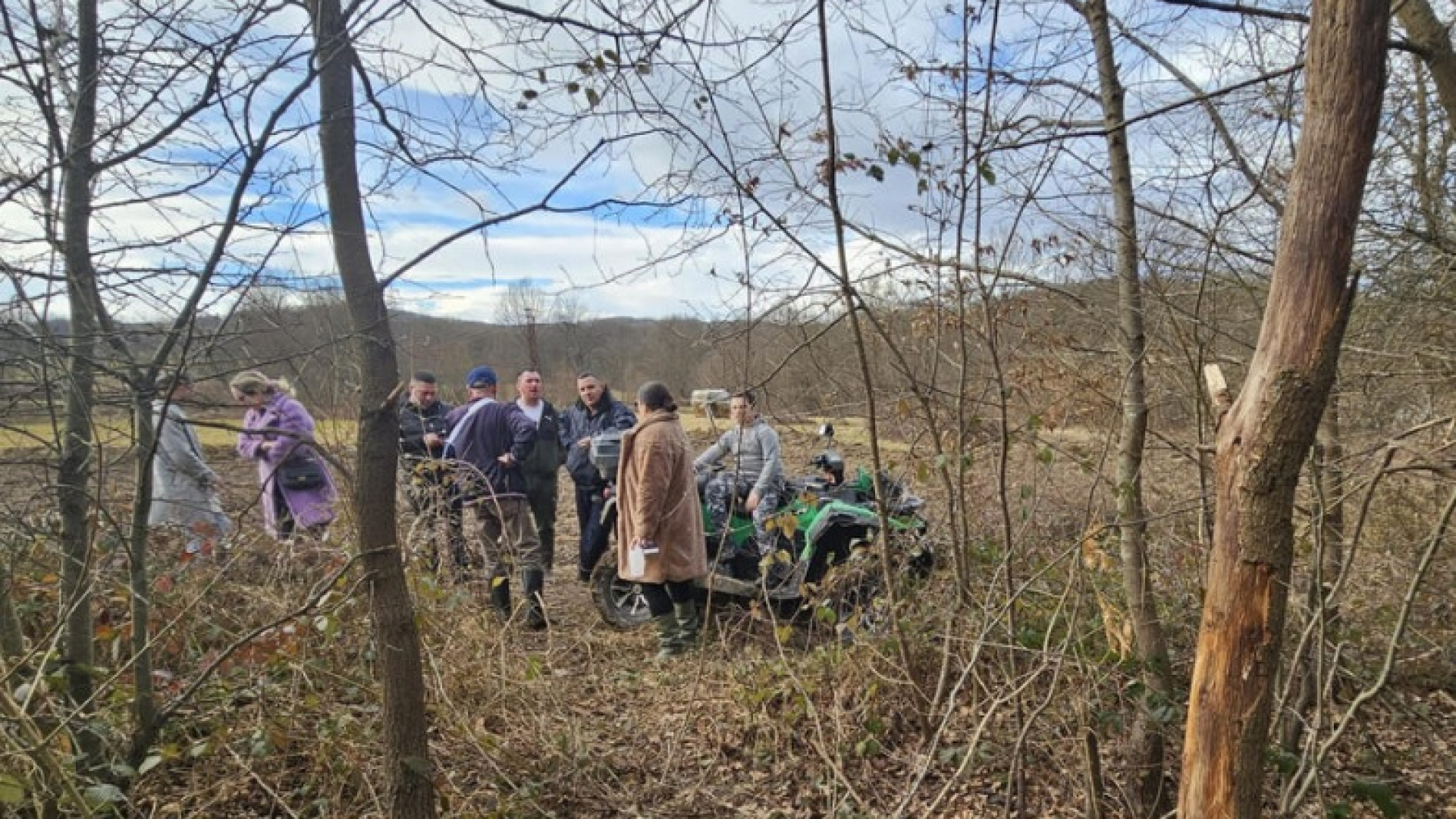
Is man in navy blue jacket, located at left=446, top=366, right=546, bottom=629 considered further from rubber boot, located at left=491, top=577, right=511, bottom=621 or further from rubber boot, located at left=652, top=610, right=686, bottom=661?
rubber boot, located at left=652, top=610, right=686, bottom=661

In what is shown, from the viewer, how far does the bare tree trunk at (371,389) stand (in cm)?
222

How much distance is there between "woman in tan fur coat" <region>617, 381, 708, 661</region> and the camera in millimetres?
4703

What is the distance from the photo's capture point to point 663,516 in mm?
4766

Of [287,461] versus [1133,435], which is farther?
[287,461]

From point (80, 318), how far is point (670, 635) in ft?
11.6

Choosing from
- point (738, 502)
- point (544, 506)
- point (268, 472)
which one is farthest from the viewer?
point (544, 506)

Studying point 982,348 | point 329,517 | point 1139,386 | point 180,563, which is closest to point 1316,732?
point 1139,386

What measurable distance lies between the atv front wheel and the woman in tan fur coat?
56 centimetres

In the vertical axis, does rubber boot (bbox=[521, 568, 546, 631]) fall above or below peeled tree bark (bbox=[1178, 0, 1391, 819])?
below

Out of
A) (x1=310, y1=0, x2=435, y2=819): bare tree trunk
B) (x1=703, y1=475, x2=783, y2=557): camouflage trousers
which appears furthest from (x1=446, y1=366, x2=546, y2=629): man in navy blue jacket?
(x1=310, y1=0, x2=435, y2=819): bare tree trunk

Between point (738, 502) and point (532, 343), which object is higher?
point (532, 343)

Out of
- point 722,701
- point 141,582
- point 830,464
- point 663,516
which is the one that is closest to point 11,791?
point 141,582

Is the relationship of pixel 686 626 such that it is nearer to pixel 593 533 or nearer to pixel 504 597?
pixel 593 533

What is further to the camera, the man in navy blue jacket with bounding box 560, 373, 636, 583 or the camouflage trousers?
the man in navy blue jacket with bounding box 560, 373, 636, 583
